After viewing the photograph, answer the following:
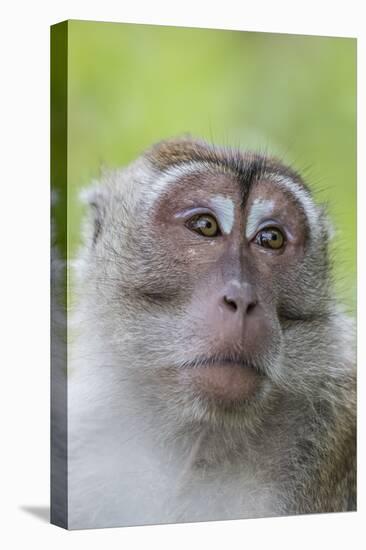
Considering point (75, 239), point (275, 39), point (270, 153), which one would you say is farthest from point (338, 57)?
point (75, 239)

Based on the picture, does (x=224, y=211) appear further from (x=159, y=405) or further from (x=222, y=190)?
(x=159, y=405)

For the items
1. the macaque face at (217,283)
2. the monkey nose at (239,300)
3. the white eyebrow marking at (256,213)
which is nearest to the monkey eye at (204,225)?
the macaque face at (217,283)

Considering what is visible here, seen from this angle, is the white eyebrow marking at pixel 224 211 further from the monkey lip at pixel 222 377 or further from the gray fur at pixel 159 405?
the monkey lip at pixel 222 377

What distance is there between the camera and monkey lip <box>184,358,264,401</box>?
5988 millimetres

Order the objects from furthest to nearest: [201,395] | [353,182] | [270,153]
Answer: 1. [353,182]
2. [270,153]
3. [201,395]

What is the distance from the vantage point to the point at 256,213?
Answer: 6.22 metres

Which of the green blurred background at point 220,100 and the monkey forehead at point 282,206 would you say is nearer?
the green blurred background at point 220,100

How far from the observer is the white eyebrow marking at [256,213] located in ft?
20.3

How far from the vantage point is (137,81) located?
6238 millimetres

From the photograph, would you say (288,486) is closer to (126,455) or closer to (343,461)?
(343,461)

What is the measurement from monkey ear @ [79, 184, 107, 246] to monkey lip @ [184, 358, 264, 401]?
0.89m

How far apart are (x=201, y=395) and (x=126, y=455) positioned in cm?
52

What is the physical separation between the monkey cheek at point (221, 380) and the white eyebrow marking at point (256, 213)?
713 millimetres

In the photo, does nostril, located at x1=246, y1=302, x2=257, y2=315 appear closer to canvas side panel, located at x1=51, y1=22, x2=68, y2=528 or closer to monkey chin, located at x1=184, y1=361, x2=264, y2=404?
monkey chin, located at x1=184, y1=361, x2=264, y2=404
